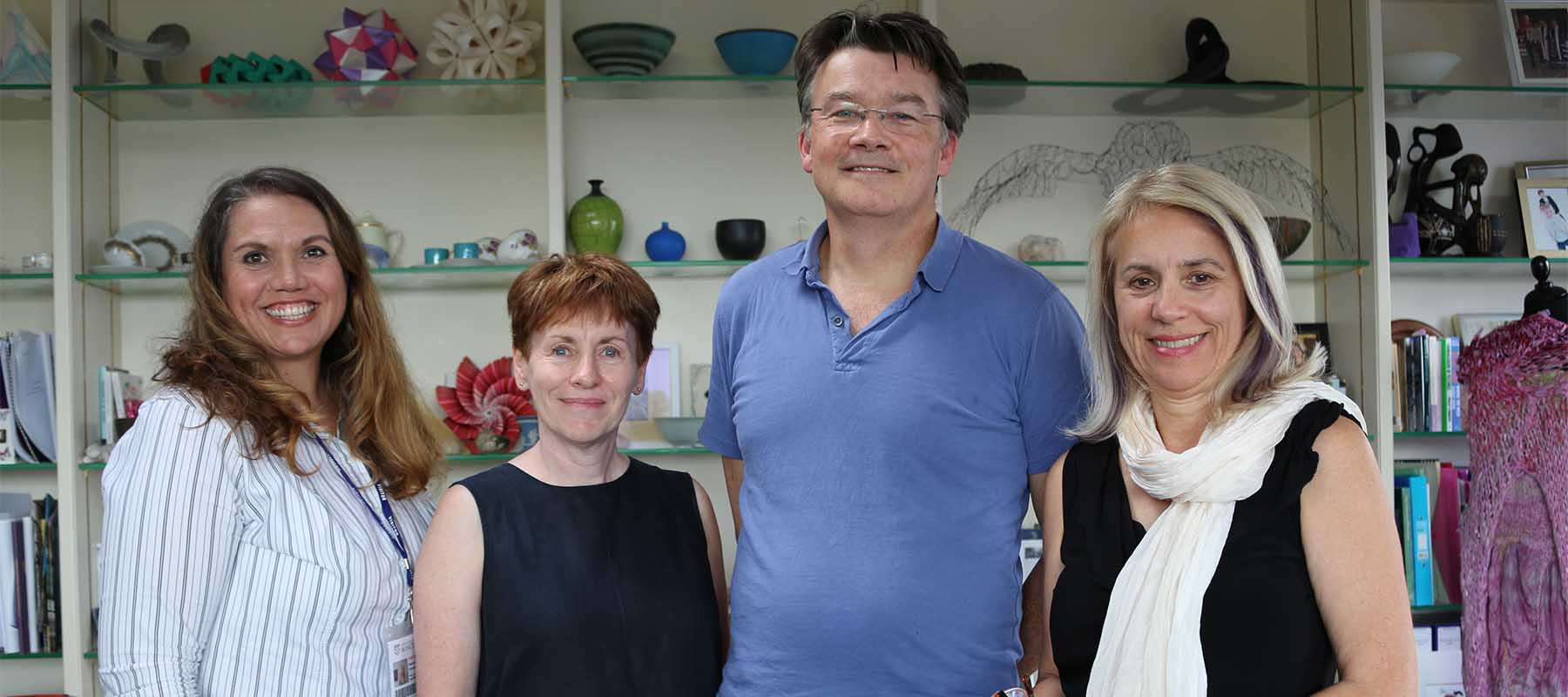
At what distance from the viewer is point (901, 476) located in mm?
1621

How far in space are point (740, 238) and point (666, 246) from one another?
0.70 feet

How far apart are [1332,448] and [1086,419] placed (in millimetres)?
346

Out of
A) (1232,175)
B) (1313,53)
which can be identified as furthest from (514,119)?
(1313,53)

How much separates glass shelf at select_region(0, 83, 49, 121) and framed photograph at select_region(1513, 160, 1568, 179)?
4194 millimetres

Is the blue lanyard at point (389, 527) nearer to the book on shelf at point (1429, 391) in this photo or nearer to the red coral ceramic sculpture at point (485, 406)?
the red coral ceramic sculpture at point (485, 406)

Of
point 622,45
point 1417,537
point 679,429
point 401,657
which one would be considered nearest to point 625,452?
point 679,429

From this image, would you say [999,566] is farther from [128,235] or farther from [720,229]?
[128,235]

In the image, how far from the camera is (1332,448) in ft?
4.50

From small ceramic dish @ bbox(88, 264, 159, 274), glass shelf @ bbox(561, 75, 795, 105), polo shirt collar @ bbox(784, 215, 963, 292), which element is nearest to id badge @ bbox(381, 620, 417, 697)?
polo shirt collar @ bbox(784, 215, 963, 292)

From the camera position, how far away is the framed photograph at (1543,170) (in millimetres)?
3434

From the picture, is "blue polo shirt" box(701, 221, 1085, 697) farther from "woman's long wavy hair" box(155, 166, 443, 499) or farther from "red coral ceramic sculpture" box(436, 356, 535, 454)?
"red coral ceramic sculpture" box(436, 356, 535, 454)

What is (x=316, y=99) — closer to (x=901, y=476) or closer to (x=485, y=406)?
(x=485, y=406)

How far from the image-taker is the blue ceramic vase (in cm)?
321

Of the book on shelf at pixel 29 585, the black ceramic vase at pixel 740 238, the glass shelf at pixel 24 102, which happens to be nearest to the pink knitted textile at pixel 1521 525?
the black ceramic vase at pixel 740 238
